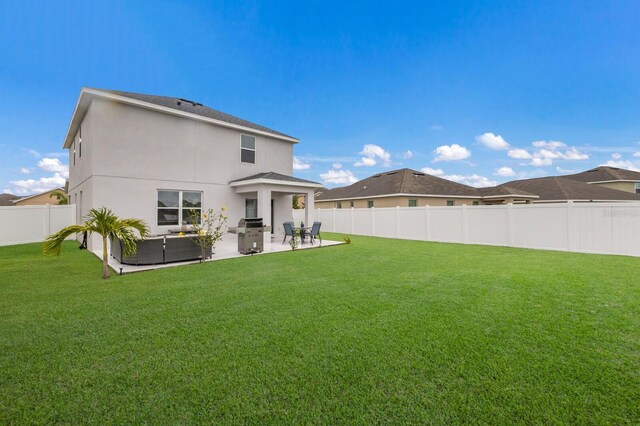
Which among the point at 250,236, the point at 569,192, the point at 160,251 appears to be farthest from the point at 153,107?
the point at 569,192

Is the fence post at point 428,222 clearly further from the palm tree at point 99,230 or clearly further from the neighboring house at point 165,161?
the palm tree at point 99,230

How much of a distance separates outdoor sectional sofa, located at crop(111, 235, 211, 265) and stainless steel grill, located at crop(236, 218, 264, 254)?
1.75 m

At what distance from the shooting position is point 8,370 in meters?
2.78

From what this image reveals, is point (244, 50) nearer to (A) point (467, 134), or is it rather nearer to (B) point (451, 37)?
(B) point (451, 37)

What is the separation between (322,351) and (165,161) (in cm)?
1176

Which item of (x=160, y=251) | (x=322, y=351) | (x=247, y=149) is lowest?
(x=322, y=351)

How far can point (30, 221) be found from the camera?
13.4m

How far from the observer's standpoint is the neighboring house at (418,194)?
2380cm

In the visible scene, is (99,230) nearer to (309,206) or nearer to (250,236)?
(250,236)

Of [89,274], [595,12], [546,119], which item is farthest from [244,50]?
[546,119]

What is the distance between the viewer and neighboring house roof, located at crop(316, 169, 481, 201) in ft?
79.4

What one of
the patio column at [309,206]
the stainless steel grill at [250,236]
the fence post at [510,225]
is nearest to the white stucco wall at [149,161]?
the patio column at [309,206]

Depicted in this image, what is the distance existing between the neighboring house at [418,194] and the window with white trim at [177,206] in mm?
15917

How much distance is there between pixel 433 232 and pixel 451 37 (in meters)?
10.8
